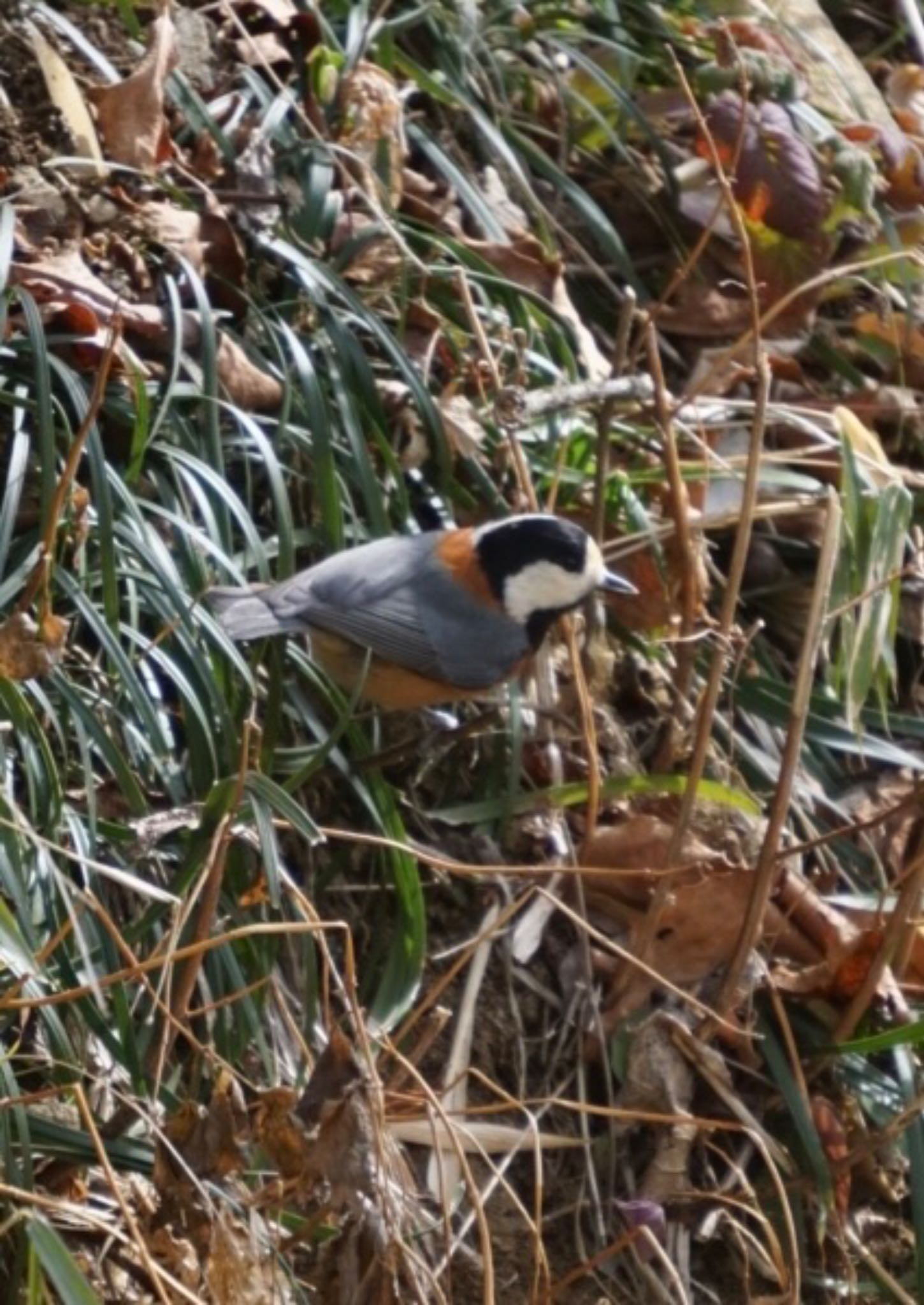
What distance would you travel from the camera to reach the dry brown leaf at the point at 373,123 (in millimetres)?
4246

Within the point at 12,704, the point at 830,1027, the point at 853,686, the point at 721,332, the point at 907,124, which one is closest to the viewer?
the point at 12,704

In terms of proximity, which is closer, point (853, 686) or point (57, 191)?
point (853, 686)

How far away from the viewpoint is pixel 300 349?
3.78 meters

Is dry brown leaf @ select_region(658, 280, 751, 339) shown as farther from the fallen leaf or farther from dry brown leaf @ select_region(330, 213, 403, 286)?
dry brown leaf @ select_region(330, 213, 403, 286)

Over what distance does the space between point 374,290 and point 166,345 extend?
1.64 feet

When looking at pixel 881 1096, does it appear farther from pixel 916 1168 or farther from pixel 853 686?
pixel 853 686

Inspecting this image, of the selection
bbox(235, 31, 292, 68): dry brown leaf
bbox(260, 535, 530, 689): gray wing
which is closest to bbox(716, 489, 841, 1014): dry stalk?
bbox(260, 535, 530, 689): gray wing

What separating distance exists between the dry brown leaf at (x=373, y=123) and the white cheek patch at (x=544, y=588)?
0.92 m

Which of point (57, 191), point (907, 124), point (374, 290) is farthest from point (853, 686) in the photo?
point (907, 124)

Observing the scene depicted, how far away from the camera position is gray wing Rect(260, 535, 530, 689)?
3535mm

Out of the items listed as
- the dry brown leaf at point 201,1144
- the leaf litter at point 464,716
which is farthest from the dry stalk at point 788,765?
the dry brown leaf at point 201,1144

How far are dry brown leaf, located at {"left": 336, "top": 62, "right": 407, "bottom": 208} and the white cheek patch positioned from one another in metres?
0.92

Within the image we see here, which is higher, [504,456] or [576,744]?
[504,456]

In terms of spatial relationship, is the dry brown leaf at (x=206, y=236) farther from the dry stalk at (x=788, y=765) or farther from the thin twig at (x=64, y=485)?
the dry stalk at (x=788, y=765)
